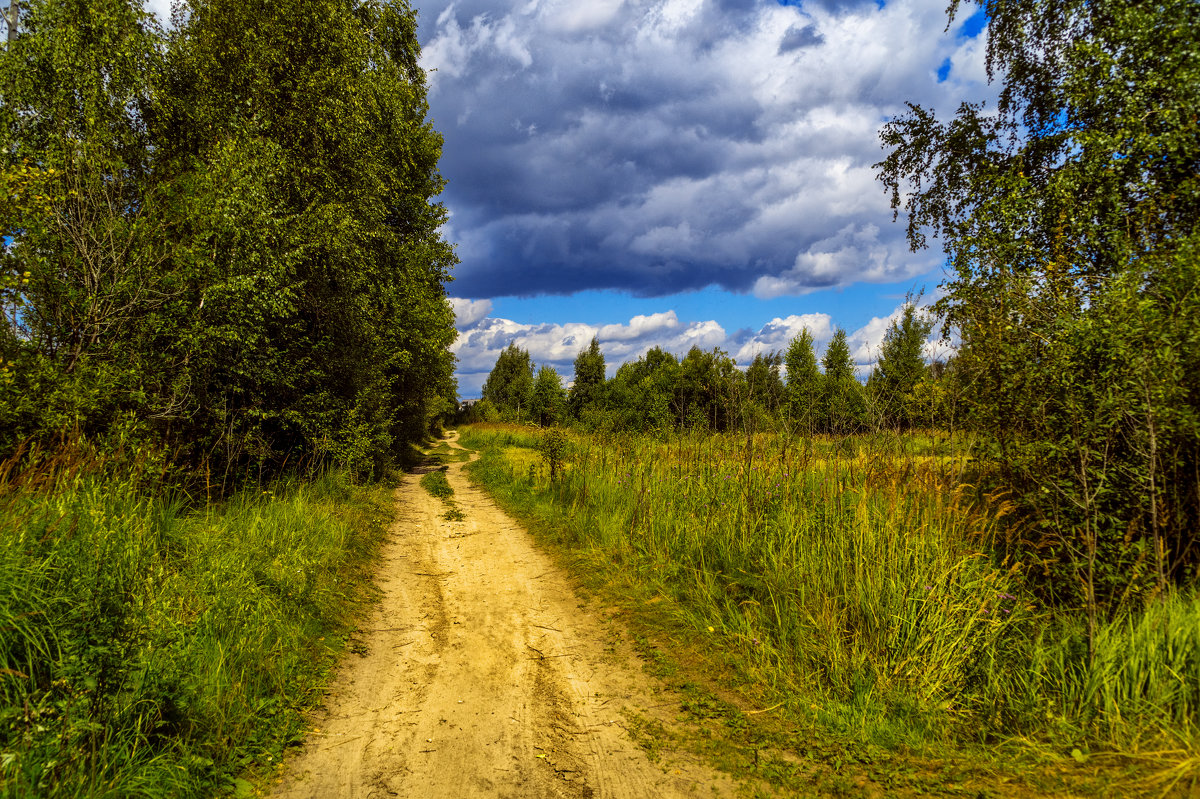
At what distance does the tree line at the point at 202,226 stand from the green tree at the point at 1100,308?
9.93m

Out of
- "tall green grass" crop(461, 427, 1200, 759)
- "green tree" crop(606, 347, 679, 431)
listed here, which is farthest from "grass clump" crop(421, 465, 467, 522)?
"green tree" crop(606, 347, 679, 431)

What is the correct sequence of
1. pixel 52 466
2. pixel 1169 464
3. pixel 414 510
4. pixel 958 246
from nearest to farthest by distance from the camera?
pixel 1169 464
pixel 52 466
pixel 958 246
pixel 414 510

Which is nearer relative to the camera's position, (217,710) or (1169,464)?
(217,710)

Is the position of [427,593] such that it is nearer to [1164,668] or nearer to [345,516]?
[345,516]

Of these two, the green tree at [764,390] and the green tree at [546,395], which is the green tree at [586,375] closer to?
the green tree at [546,395]

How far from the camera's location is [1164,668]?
10.9 feet

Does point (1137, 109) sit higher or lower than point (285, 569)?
higher

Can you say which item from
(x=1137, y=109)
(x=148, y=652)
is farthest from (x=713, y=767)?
(x=1137, y=109)

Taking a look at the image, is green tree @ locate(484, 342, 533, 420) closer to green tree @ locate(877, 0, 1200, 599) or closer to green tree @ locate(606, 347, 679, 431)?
green tree @ locate(606, 347, 679, 431)

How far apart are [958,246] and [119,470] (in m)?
12.3

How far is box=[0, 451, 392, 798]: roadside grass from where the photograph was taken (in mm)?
2670

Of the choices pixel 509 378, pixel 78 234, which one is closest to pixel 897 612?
pixel 78 234

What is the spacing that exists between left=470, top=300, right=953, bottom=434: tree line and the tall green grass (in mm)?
465

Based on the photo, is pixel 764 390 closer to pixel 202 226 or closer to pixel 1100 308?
pixel 1100 308
